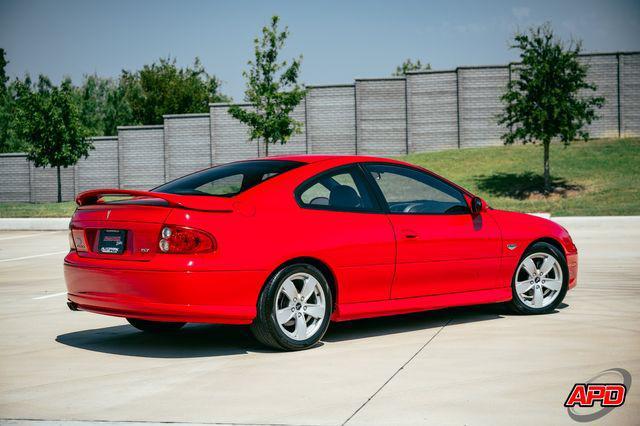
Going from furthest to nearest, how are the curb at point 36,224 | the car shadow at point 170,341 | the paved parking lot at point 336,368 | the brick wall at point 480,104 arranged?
the brick wall at point 480,104
the curb at point 36,224
the car shadow at point 170,341
the paved parking lot at point 336,368

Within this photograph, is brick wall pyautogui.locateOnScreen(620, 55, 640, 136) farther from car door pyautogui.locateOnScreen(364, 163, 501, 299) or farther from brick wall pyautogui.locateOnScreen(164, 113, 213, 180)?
car door pyautogui.locateOnScreen(364, 163, 501, 299)

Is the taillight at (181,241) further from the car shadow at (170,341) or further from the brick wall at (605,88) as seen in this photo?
the brick wall at (605,88)

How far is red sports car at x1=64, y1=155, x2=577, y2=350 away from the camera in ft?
20.6

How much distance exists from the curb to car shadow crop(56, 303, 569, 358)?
18.1 metres

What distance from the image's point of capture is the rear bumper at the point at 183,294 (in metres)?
6.22

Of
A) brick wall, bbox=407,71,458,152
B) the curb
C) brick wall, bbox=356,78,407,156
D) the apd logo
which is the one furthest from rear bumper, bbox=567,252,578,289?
brick wall, bbox=356,78,407,156

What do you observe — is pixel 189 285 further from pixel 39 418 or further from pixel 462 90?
pixel 462 90

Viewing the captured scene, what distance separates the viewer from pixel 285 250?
6.54 meters

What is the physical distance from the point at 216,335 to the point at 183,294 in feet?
5.18

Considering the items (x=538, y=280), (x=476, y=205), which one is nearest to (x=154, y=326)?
(x=476, y=205)

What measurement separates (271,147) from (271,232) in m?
41.1

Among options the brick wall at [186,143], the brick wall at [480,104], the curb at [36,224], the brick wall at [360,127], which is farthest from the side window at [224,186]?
the brick wall at [186,143]

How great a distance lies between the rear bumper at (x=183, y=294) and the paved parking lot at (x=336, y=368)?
381 mm

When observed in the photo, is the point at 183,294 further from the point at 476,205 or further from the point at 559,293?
the point at 559,293
